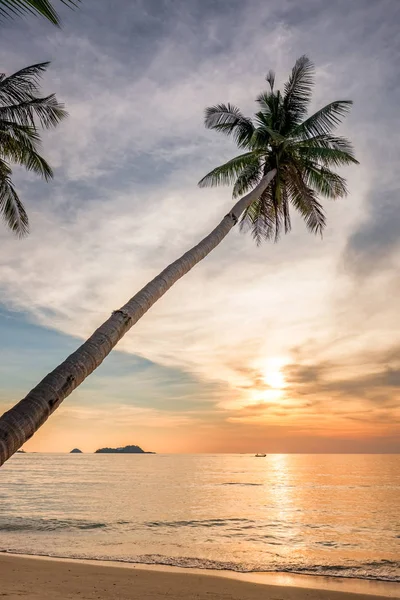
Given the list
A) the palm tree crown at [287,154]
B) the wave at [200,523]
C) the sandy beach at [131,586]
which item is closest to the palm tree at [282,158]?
the palm tree crown at [287,154]

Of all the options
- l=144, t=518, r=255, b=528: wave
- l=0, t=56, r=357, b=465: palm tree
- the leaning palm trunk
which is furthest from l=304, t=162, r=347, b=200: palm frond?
l=144, t=518, r=255, b=528: wave

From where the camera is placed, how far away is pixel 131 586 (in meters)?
11.5

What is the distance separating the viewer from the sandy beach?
10.6m

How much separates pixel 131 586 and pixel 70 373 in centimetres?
914

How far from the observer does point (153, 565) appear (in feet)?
48.6

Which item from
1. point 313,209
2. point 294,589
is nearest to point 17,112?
point 313,209

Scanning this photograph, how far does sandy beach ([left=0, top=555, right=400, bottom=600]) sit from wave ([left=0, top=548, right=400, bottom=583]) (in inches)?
53.9

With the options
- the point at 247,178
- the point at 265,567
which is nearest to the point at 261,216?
the point at 247,178

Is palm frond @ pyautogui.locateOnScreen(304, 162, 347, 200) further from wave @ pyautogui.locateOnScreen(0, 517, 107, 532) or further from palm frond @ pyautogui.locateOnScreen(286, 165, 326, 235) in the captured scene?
wave @ pyautogui.locateOnScreen(0, 517, 107, 532)

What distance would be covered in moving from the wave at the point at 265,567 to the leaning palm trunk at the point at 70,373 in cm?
1118

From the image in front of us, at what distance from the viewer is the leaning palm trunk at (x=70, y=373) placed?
396cm

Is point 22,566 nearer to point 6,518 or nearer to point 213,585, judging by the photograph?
point 213,585

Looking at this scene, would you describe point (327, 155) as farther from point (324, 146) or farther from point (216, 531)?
point (216, 531)

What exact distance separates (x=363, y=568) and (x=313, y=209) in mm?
12087
